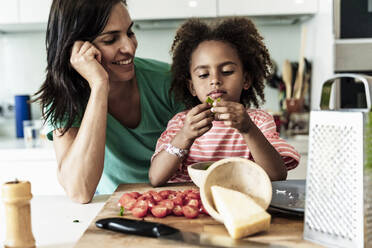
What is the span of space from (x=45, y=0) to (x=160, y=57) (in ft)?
2.71

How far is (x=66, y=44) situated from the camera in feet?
4.27

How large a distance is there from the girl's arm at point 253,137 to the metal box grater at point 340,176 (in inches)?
11.3

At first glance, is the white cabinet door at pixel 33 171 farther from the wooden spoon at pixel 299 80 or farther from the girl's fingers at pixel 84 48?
the wooden spoon at pixel 299 80

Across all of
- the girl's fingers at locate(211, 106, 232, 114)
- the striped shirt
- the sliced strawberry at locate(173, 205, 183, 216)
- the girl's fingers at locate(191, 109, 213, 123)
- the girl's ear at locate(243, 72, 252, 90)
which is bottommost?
the sliced strawberry at locate(173, 205, 183, 216)

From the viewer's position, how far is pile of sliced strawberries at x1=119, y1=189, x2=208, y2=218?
2.89 feet

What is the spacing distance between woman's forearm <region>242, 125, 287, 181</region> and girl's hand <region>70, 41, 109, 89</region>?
0.48m

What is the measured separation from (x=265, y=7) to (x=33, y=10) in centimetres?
137

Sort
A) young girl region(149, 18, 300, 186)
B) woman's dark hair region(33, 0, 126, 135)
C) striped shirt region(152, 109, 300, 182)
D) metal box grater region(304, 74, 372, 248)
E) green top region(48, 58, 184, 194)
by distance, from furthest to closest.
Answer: green top region(48, 58, 184, 194) → striped shirt region(152, 109, 300, 182) → woman's dark hair region(33, 0, 126, 135) → young girl region(149, 18, 300, 186) → metal box grater region(304, 74, 372, 248)

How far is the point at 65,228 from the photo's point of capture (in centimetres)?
97

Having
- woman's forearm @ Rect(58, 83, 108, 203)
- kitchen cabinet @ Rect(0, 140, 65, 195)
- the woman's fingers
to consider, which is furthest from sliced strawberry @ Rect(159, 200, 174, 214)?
kitchen cabinet @ Rect(0, 140, 65, 195)

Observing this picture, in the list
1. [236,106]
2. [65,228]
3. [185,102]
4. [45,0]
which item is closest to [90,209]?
[65,228]

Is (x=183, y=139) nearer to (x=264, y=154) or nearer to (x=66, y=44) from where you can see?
(x=264, y=154)

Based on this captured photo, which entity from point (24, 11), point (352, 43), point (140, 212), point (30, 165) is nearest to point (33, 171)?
point (30, 165)

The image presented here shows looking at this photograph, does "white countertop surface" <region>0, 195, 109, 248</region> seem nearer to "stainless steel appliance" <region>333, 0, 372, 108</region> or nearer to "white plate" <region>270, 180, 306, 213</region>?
"white plate" <region>270, 180, 306, 213</region>
